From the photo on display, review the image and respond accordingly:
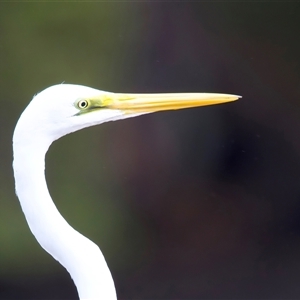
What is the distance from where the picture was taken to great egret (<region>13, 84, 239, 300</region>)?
26.5 inches

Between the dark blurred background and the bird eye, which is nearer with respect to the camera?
the bird eye

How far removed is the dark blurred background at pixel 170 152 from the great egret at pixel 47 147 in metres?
0.30

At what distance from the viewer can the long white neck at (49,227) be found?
677 mm

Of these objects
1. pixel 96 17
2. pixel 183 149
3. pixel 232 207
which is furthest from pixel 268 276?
pixel 96 17

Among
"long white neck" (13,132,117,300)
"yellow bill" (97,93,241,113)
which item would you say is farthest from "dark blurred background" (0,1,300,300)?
"long white neck" (13,132,117,300)

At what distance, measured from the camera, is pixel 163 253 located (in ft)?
3.77

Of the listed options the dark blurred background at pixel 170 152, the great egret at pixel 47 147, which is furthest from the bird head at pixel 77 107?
the dark blurred background at pixel 170 152

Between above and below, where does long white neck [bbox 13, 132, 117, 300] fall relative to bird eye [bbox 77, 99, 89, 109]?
below

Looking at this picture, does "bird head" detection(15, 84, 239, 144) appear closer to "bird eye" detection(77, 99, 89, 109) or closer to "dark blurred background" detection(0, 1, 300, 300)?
"bird eye" detection(77, 99, 89, 109)

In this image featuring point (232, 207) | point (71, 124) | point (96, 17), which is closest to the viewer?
point (71, 124)

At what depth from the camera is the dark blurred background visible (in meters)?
1.00

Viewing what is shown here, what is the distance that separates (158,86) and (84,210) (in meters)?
0.40

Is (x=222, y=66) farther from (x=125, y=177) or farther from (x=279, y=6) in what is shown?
(x=125, y=177)

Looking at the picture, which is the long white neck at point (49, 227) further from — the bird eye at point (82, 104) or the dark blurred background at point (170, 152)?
the dark blurred background at point (170, 152)
